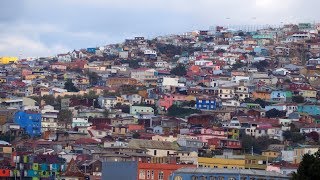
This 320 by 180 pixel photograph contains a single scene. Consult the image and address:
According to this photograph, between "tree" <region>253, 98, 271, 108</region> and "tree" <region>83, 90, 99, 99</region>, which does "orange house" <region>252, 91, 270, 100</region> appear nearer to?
"tree" <region>253, 98, 271, 108</region>

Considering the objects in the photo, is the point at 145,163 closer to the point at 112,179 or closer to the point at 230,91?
the point at 112,179

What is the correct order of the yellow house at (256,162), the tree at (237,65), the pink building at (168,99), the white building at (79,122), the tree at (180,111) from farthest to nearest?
the tree at (237,65) < the pink building at (168,99) < the tree at (180,111) < the white building at (79,122) < the yellow house at (256,162)

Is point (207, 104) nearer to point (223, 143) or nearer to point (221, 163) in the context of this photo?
Answer: point (223, 143)

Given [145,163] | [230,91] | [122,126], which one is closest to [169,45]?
[230,91]

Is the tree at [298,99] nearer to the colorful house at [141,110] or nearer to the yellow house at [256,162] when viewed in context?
the colorful house at [141,110]

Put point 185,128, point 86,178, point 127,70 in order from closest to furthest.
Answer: point 86,178
point 185,128
point 127,70

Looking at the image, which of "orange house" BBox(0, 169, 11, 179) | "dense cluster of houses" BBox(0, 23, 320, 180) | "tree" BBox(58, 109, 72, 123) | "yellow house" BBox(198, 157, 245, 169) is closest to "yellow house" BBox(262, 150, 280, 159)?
"dense cluster of houses" BBox(0, 23, 320, 180)

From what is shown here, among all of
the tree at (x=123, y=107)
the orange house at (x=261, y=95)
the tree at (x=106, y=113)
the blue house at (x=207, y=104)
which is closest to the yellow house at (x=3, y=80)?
the tree at (x=123, y=107)
